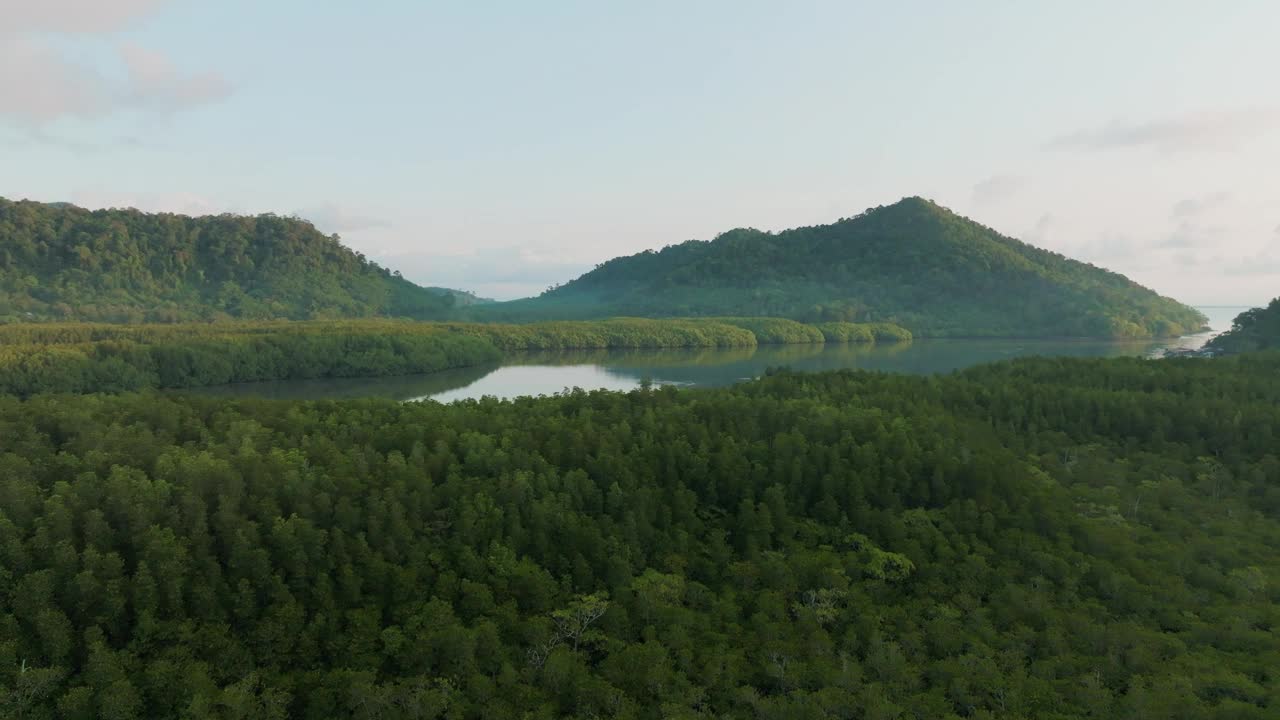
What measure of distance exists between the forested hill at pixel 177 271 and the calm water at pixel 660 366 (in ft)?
165

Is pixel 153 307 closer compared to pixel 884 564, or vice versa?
pixel 884 564

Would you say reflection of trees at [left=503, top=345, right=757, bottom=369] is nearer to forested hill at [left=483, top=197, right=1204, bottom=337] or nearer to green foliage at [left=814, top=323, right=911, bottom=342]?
green foliage at [left=814, top=323, right=911, bottom=342]

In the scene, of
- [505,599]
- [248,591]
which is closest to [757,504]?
[505,599]

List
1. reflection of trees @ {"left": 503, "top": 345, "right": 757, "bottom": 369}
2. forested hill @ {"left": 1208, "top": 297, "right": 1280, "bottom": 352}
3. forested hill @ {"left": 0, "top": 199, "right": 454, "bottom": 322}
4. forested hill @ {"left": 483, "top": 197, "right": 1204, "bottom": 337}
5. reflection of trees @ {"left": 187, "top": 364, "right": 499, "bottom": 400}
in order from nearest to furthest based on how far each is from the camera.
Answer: reflection of trees @ {"left": 187, "top": 364, "right": 499, "bottom": 400}, forested hill @ {"left": 1208, "top": 297, "right": 1280, "bottom": 352}, reflection of trees @ {"left": 503, "top": 345, "right": 757, "bottom": 369}, forested hill @ {"left": 0, "top": 199, "right": 454, "bottom": 322}, forested hill @ {"left": 483, "top": 197, "right": 1204, "bottom": 337}

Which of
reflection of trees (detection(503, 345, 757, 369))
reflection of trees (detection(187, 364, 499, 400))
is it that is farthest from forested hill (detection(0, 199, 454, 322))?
reflection of trees (detection(187, 364, 499, 400))

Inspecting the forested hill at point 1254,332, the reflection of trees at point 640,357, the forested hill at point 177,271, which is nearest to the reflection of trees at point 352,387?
the reflection of trees at point 640,357

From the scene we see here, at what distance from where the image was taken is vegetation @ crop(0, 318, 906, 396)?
186ft

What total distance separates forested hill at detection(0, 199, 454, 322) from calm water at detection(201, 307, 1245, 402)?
50.1m

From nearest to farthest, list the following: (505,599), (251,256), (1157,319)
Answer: (505,599), (251,256), (1157,319)

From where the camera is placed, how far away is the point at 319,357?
72.8m

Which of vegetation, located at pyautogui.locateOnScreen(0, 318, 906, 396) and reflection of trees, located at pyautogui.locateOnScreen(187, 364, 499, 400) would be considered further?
reflection of trees, located at pyautogui.locateOnScreen(187, 364, 499, 400)

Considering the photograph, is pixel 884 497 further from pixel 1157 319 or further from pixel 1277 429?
pixel 1157 319

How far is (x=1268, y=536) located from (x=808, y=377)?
73.4ft

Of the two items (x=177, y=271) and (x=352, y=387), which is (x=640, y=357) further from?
(x=177, y=271)
